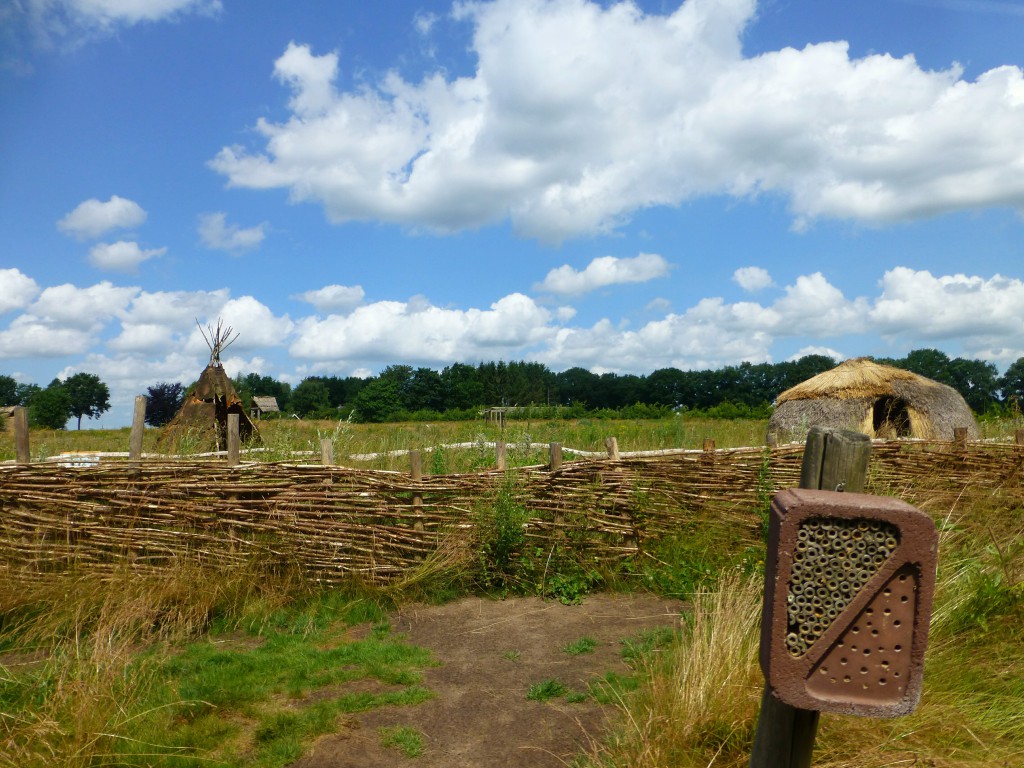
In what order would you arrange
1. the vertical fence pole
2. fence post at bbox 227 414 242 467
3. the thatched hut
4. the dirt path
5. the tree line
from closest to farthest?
the vertical fence pole < the dirt path < fence post at bbox 227 414 242 467 < the thatched hut < the tree line

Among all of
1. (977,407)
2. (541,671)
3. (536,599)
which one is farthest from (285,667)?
(977,407)

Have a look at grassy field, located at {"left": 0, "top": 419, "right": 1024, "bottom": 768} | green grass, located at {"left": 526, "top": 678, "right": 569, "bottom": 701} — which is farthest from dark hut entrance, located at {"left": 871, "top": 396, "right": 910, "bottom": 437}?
green grass, located at {"left": 526, "top": 678, "right": 569, "bottom": 701}

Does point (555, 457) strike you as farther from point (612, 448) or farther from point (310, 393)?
point (310, 393)

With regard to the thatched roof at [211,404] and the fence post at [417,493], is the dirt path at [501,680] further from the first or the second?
the thatched roof at [211,404]

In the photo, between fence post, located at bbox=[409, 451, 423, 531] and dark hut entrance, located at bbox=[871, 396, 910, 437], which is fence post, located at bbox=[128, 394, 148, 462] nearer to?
fence post, located at bbox=[409, 451, 423, 531]

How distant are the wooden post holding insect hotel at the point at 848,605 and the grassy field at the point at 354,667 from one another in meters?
1.15

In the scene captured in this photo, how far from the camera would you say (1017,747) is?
9.34 feet

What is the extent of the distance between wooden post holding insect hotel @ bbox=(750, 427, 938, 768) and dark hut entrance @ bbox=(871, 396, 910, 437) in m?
14.8

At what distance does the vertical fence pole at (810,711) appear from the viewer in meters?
1.98

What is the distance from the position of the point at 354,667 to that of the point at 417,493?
186cm

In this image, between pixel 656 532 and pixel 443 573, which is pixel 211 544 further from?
pixel 656 532

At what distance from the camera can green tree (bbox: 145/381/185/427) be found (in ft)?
86.9

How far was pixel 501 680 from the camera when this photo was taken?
14.9 ft

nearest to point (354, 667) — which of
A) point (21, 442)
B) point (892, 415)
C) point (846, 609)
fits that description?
point (846, 609)
